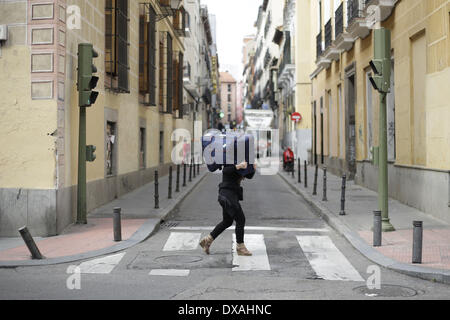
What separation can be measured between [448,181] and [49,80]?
7.73 meters

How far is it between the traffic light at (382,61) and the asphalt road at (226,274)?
9.31 feet

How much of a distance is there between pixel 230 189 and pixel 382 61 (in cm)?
378

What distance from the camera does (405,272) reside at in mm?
7148

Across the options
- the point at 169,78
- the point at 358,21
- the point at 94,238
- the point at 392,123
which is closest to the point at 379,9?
the point at 358,21

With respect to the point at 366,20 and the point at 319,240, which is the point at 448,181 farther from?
the point at 366,20

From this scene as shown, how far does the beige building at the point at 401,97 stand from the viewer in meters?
Result: 11.7

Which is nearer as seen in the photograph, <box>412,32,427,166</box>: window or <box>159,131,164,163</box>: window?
<box>412,32,427,166</box>: window

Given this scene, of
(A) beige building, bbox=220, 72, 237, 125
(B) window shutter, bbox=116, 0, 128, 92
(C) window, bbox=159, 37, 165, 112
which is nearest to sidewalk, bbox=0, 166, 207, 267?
(B) window shutter, bbox=116, 0, 128, 92

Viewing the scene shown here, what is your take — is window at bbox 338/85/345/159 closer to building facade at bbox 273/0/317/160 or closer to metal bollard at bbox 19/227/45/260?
building facade at bbox 273/0/317/160

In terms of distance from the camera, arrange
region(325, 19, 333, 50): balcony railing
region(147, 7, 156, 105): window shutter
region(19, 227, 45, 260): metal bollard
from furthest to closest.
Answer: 1. region(325, 19, 333, 50): balcony railing
2. region(147, 7, 156, 105): window shutter
3. region(19, 227, 45, 260): metal bollard

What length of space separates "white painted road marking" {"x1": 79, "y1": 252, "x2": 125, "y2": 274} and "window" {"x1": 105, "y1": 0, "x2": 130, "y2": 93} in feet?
24.4

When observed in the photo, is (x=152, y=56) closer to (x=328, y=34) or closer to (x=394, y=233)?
(x=328, y=34)

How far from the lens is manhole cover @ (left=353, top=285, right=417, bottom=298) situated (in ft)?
20.1
